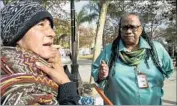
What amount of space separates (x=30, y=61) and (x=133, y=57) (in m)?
1.51

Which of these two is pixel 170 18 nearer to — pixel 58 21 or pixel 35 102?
pixel 58 21

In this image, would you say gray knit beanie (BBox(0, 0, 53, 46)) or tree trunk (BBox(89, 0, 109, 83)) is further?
tree trunk (BBox(89, 0, 109, 83))

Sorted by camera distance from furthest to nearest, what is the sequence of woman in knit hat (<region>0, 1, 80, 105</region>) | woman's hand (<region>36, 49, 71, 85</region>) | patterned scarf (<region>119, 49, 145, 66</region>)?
1. patterned scarf (<region>119, 49, 145, 66</region>)
2. woman's hand (<region>36, 49, 71, 85</region>)
3. woman in knit hat (<region>0, 1, 80, 105</region>)

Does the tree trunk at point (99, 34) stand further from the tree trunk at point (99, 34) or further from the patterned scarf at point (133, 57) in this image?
the patterned scarf at point (133, 57)

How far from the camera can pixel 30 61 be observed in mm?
1371

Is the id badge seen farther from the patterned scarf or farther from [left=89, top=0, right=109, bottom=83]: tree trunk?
[left=89, top=0, right=109, bottom=83]: tree trunk

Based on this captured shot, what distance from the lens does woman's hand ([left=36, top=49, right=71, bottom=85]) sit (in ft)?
4.63

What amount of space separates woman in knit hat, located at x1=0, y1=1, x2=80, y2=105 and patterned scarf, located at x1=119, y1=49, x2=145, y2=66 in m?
1.30

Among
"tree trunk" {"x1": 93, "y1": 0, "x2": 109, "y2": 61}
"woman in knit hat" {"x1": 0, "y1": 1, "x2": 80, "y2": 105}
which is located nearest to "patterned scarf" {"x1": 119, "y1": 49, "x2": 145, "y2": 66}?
"woman in knit hat" {"x1": 0, "y1": 1, "x2": 80, "y2": 105}

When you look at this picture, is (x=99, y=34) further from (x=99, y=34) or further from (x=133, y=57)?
(x=133, y=57)

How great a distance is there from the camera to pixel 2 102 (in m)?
1.27

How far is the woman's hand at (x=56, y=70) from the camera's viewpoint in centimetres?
141

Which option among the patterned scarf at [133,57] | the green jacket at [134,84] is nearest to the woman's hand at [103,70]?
the green jacket at [134,84]

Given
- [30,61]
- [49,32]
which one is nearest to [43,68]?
[30,61]
